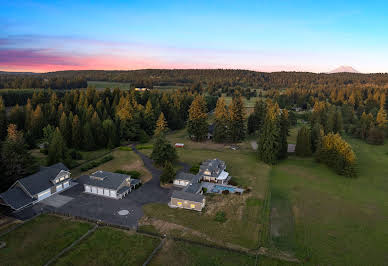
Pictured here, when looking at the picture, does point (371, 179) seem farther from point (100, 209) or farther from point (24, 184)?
point (24, 184)

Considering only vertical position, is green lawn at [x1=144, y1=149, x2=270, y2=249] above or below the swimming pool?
below

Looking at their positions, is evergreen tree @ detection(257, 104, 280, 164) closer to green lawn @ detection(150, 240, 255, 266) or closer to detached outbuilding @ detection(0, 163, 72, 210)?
green lawn @ detection(150, 240, 255, 266)

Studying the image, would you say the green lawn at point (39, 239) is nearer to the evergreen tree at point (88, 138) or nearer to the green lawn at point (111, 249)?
the green lawn at point (111, 249)

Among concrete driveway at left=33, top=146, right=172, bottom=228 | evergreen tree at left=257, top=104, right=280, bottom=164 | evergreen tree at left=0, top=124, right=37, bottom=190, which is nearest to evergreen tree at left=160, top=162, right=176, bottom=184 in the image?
concrete driveway at left=33, top=146, right=172, bottom=228

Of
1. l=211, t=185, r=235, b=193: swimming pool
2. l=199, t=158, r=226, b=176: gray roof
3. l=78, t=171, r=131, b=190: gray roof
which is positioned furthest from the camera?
l=199, t=158, r=226, b=176: gray roof

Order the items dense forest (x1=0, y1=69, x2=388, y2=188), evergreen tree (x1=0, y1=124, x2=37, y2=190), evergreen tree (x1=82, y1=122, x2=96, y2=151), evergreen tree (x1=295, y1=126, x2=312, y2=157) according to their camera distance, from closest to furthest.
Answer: evergreen tree (x1=0, y1=124, x2=37, y2=190)
dense forest (x1=0, y1=69, x2=388, y2=188)
evergreen tree (x1=295, y1=126, x2=312, y2=157)
evergreen tree (x1=82, y1=122, x2=96, y2=151)

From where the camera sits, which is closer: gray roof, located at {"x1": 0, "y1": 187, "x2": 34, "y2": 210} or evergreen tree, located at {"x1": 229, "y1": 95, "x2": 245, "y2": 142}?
gray roof, located at {"x1": 0, "y1": 187, "x2": 34, "y2": 210}

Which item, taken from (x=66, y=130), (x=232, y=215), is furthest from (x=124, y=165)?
(x=232, y=215)

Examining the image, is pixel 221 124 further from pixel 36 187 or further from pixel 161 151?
pixel 36 187
